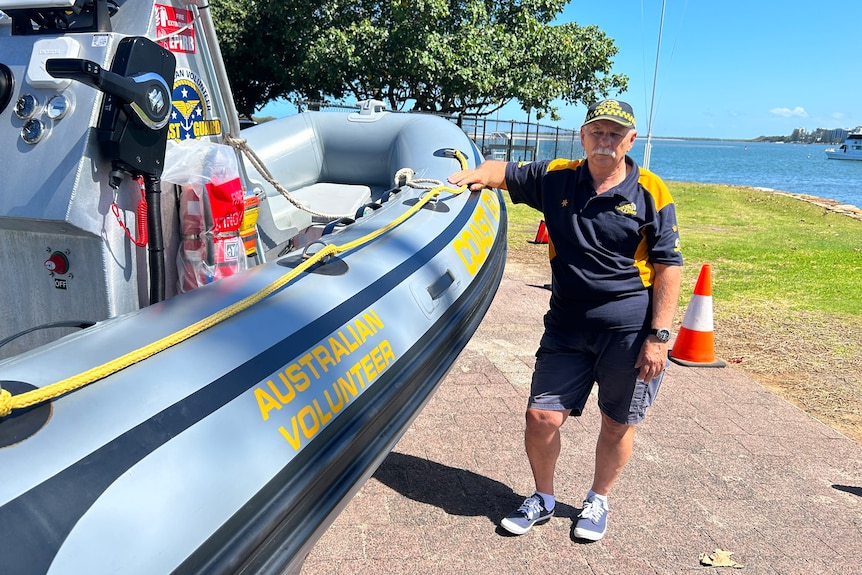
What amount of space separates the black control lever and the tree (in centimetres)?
1172

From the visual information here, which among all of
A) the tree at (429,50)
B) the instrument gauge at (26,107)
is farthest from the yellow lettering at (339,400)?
the tree at (429,50)

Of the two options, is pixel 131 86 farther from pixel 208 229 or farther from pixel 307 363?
pixel 307 363

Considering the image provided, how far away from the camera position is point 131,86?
186 centimetres

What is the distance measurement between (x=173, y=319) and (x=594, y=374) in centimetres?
145

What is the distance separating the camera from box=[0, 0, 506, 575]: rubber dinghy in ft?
3.89

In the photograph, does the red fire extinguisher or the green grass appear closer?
the red fire extinguisher

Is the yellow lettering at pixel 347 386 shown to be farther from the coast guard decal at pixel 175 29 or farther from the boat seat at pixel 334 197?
the boat seat at pixel 334 197

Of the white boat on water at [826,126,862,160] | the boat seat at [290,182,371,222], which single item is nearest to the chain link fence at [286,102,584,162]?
the boat seat at [290,182,371,222]

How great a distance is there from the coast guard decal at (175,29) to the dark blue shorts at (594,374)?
1650mm

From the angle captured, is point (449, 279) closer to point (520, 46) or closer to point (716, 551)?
point (716, 551)

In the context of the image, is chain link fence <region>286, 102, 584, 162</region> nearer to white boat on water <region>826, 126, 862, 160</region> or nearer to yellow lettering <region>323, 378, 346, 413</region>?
yellow lettering <region>323, 378, 346, 413</region>

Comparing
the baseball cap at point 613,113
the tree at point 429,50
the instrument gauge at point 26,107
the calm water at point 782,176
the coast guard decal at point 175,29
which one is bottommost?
→ the calm water at point 782,176

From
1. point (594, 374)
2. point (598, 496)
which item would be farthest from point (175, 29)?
point (598, 496)

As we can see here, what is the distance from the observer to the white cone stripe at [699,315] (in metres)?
4.00
